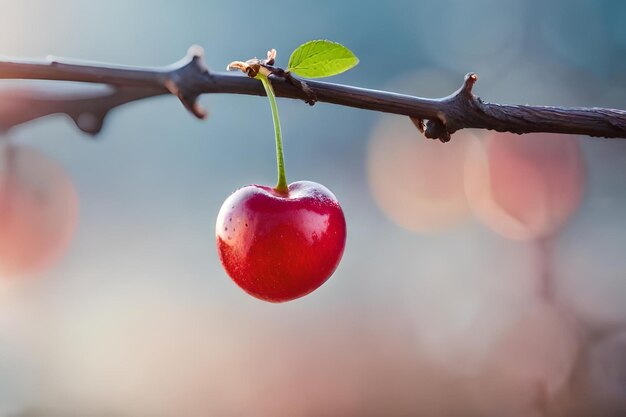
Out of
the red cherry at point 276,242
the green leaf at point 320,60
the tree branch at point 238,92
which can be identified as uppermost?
the green leaf at point 320,60

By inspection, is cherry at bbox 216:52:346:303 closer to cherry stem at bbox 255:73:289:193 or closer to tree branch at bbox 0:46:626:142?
cherry stem at bbox 255:73:289:193

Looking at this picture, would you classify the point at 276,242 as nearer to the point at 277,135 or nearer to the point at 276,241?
the point at 276,241

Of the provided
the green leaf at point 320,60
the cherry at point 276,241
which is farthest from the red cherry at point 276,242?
the green leaf at point 320,60

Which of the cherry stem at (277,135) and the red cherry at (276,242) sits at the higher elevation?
the cherry stem at (277,135)

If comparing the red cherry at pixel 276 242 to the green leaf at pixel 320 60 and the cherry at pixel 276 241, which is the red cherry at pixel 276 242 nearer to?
the cherry at pixel 276 241

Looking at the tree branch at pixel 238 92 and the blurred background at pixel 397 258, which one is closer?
the tree branch at pixel 238 92

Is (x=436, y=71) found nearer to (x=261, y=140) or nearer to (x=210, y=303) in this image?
(x=261, y=140)

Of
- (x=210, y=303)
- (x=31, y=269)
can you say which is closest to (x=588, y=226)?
(x=210, y=303)
